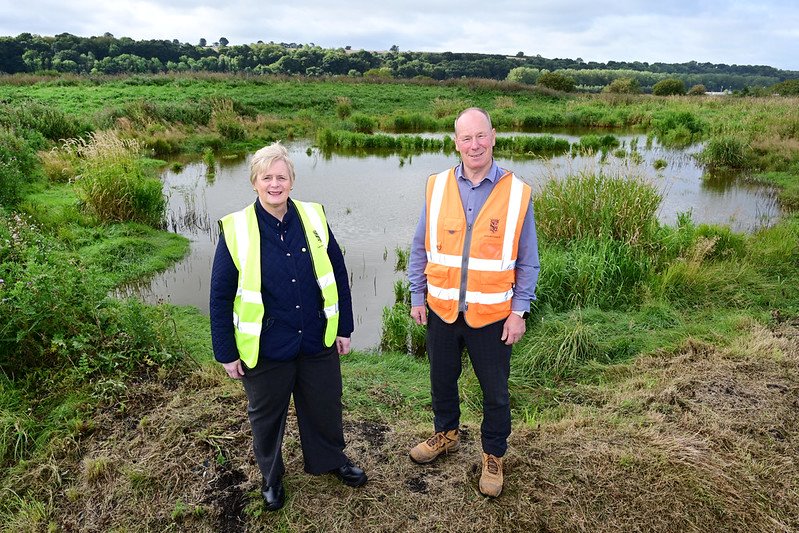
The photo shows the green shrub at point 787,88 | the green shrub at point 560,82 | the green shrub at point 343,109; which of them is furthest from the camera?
the green shrub at point 560,82

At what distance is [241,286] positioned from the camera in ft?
7.81

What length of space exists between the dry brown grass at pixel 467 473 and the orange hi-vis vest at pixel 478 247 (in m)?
1.05

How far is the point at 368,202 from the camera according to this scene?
10.7 m

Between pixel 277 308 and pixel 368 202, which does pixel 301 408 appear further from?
pixel 368 202

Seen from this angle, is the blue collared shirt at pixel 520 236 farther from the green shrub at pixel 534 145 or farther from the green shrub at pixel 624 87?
the green shrub at pixel 624 87

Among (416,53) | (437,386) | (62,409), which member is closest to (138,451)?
(62,409)

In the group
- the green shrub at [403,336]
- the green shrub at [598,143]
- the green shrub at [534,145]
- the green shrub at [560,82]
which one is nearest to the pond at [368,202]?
the green shrub at [403,336]

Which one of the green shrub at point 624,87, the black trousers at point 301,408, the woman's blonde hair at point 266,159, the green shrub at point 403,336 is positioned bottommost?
the green shrub at point 403,336

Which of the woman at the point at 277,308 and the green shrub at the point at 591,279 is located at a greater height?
the woman at the point at 277,308

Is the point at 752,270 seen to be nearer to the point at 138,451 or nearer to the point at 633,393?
the point at 633,393

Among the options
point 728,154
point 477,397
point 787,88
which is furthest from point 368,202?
point 787,88

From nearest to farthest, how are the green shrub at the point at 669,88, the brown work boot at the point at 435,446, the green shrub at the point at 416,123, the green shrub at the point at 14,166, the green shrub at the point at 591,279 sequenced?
the brown work boot at the point at 435,446 → the green shrub at the point at 591,279 → the green shrub at the point at 14,166 → the green shrub at the point at 416,123 → the green shrub at the point at 669,88

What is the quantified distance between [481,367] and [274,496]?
1.30 m

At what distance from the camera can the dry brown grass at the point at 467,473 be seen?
271cm
